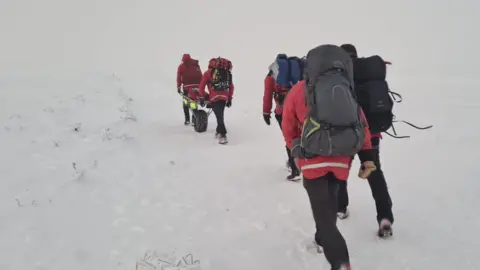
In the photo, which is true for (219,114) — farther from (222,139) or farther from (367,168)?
(367,168)

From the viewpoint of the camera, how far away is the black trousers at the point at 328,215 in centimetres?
332

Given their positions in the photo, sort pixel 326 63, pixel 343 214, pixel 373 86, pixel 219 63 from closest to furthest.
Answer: pixel 326 63, pixel 373 86, pixel 343 214, pixel 219 63

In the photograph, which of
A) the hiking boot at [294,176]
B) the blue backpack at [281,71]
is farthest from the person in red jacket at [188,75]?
the hiking boot at [294,176]

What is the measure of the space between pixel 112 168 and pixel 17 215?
1947mm

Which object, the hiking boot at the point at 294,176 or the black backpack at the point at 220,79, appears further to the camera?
the black backpack at the point at 220,79

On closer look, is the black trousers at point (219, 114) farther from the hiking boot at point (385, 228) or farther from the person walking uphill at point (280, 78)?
the hiking boot at point (385, 228)

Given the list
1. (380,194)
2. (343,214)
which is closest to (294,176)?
(343,214)

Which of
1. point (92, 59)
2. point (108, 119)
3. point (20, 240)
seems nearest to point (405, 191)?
point (20, 240)

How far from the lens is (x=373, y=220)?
4.98 meters

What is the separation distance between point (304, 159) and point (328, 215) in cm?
59

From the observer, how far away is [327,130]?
3.15 metres

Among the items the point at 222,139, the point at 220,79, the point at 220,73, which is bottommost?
the point at 222,139

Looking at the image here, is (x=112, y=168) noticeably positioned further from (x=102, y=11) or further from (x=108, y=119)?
(x=102, y=11)

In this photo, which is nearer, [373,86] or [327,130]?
[327,130]
